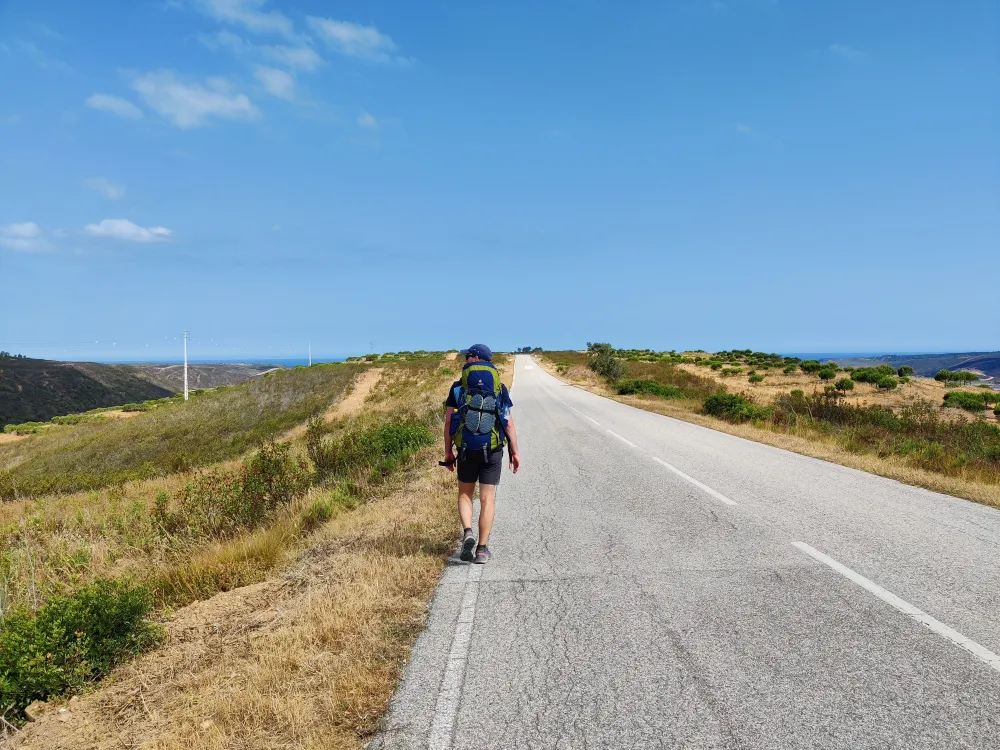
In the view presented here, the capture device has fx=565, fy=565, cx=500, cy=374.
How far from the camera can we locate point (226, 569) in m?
5.85

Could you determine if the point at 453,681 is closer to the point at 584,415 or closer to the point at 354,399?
the point at 584,415

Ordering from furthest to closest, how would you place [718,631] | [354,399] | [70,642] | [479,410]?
[354,399] < [479,410] < [70,642] < [718,631]

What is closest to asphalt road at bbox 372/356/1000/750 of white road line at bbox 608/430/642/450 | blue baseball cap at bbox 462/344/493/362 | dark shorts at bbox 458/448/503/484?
dark shorts at bbox 458/448/503/484

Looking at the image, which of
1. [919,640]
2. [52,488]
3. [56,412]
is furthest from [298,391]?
[56,412]

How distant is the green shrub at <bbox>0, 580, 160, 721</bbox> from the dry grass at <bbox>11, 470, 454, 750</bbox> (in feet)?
0.79

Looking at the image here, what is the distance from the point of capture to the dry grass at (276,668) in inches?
118

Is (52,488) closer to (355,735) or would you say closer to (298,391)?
(355,735)

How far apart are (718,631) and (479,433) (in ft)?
8.29

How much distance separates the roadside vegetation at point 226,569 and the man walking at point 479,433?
1.74 ft

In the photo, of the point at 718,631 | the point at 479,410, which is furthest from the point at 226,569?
the point at 718,631

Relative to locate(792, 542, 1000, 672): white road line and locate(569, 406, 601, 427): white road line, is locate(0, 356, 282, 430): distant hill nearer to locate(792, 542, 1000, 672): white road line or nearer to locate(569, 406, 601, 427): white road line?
locate(569, 406, 601, 427): white road line

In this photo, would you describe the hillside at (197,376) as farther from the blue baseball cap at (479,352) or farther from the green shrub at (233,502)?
the blue baseball cap at (479,352)

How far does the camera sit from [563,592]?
182 inches

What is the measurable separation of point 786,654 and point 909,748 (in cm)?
92
